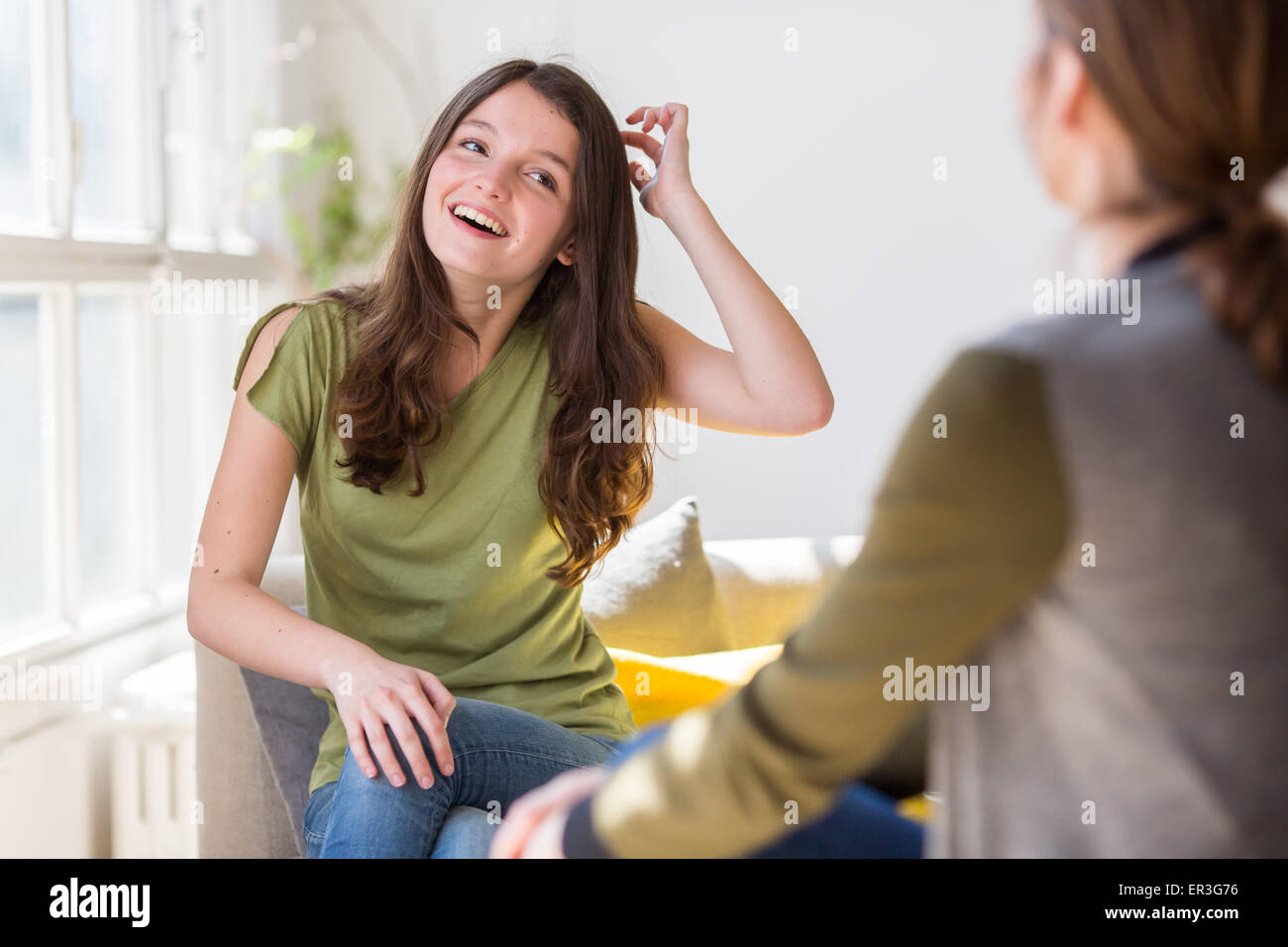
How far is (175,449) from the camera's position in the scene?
267cm

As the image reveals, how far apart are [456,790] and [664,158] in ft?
2.45

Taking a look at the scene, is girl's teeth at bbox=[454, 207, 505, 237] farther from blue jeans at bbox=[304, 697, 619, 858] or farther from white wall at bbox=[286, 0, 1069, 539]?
white wall at bbox=[286, 0, 1069, 539]

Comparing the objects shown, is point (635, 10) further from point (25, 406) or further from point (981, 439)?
point (981, 439)

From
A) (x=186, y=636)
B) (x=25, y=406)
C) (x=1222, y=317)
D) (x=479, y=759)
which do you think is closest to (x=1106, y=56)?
(x=1222, y=317)

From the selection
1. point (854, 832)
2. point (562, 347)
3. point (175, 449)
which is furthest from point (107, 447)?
point (854, 832)

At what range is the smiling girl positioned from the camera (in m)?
1.31

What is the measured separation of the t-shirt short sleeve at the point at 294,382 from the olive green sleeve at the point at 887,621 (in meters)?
0.80

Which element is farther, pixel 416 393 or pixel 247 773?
pixel 247 773

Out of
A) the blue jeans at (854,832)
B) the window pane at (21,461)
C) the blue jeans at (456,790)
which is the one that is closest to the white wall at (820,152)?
the window pane at (21,461)

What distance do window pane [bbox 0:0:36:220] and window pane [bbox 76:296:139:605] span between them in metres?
0.27

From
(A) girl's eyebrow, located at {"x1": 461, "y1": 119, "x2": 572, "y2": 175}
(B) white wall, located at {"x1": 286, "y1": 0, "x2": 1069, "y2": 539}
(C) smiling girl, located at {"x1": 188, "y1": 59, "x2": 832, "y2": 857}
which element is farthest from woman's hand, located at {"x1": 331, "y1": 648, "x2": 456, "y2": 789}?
(B) white wall, located at {"x1": 286, "y1": 0, "x2": 1069, "y2": 539}

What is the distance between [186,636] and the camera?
2594 millimetres

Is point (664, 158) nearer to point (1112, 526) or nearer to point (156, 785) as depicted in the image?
point (1112, 526)

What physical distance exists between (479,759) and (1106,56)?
0.85 m
